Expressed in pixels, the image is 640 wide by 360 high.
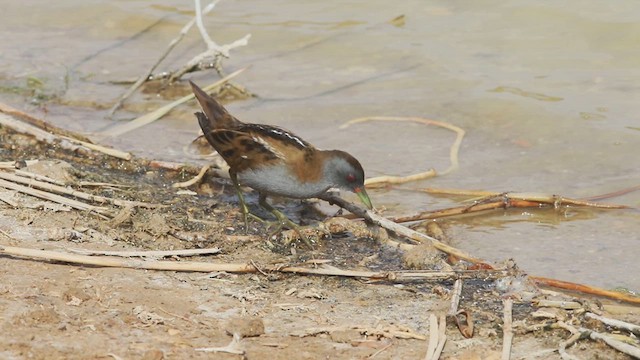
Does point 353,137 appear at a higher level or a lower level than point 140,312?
lower

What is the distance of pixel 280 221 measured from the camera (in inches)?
255

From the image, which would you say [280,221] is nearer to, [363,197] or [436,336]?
[363,197]

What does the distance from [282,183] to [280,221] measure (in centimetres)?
30

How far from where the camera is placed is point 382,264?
592 cm

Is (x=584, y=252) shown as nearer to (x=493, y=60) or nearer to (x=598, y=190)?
(x=598, y=190)

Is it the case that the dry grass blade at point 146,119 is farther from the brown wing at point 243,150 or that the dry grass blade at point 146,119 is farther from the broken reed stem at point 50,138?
the brown wing at point 243,150

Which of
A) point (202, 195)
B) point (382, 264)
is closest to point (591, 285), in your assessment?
point (382, 264)

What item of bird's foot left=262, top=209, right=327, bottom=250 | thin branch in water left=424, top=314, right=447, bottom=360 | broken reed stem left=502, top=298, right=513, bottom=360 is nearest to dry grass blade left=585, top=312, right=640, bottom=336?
broken reed stem left=502, top=298, right=513, bottom=360

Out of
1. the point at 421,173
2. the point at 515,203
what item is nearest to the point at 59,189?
the point at 421,173

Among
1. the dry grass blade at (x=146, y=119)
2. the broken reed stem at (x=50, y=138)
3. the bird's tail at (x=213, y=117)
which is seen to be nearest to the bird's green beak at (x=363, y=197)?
the bird's tail at (x=213, y=117)

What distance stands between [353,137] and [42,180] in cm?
329

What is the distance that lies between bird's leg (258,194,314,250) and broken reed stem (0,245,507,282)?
26.0 inches

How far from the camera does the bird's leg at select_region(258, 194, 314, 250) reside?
6.13m

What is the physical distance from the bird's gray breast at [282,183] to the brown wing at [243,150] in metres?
0.05
